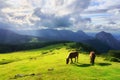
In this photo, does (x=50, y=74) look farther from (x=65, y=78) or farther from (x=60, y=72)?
(x=65, y=78)

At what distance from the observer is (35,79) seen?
45.6 meters

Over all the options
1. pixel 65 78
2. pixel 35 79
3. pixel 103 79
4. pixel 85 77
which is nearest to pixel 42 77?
pixel 35 79

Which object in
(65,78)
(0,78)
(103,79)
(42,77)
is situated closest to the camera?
(103,79)

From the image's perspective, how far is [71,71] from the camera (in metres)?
48.3

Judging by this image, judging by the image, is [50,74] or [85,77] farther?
[50,74]

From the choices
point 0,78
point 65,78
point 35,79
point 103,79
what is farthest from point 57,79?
point 0,78

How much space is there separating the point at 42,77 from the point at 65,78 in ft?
16.1

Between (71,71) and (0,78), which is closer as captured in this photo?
(71,71)

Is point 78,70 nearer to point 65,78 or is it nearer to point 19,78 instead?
point 65,78

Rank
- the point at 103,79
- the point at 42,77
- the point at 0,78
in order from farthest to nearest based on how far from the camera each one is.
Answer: the point at 0,78 < the point at 42,77 < the point at 103,79

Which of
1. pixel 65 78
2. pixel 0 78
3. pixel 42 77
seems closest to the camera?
pixel 65 78

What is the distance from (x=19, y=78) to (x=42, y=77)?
5.11m

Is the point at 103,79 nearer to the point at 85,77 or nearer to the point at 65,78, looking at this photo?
the point at 85,77

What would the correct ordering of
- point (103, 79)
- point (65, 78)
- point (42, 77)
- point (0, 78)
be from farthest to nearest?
1. point (0, 78)
2. point (42, 77)
3. point (65, 78)
4. point (103, 79)
